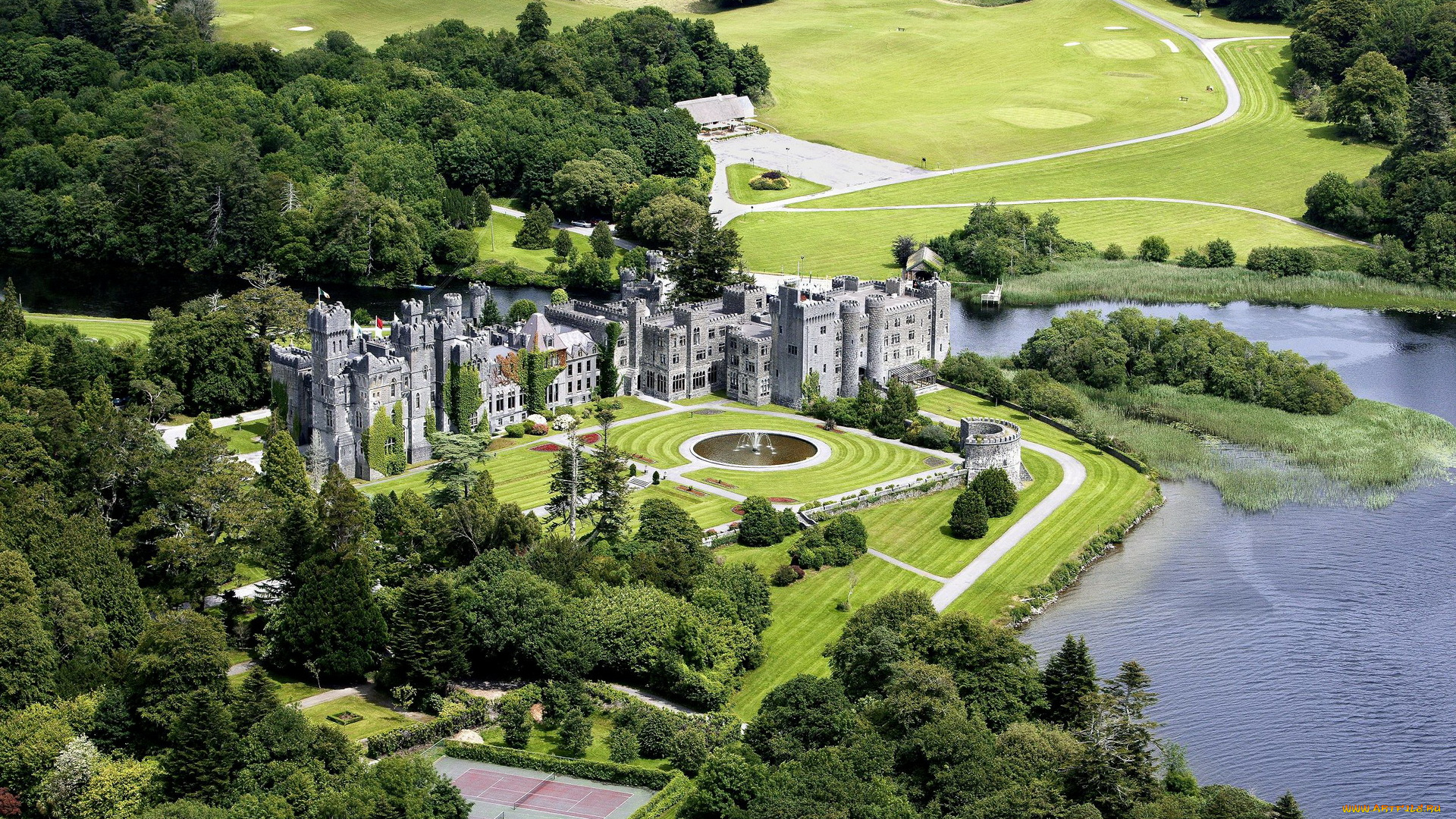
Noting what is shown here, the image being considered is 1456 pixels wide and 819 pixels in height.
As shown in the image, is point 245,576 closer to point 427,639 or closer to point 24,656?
point 24,656

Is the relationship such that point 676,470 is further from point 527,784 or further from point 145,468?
point 527,784

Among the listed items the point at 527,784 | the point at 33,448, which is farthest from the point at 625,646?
the point at 33,448

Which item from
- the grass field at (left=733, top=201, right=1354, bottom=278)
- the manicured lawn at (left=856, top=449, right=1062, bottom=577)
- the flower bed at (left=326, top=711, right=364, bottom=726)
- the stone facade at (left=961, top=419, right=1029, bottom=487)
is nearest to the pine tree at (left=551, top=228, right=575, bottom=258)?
the grass field at (left=733, top=201, right=1354, bottom=278)

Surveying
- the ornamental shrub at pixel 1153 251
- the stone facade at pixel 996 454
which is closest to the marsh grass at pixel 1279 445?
the stone facade at pixel 996 454

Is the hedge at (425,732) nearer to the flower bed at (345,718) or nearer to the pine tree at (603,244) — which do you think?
the flower bed at (345,718)

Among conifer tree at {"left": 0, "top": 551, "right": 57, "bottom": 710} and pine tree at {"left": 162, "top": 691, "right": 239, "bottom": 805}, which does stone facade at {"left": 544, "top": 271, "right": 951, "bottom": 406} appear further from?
pine tree at {"left": 162, "top": 691, "right": 239, "bottom": 805}

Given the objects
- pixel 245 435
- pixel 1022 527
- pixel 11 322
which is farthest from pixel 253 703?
pixel 11 322
